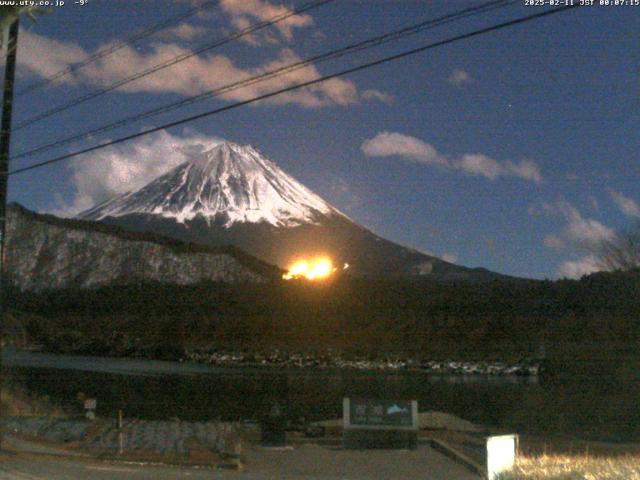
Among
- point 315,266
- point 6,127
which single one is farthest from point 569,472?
point 315,266

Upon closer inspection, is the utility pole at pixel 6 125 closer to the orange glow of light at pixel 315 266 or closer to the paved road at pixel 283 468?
the paved road at pixel 283 468

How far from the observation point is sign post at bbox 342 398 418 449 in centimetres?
1945

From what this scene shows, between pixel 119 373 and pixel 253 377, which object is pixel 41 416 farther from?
pixel 253 377

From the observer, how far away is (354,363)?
254 feet

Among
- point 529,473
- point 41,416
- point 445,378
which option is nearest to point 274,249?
point 445,378

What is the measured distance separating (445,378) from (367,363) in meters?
11.7

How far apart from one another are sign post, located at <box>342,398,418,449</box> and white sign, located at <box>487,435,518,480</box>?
25.6ft

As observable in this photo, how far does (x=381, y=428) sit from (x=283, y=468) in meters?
3.68

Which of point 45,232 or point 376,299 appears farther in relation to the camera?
point 45,232

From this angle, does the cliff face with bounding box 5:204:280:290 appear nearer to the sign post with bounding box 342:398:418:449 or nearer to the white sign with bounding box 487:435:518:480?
the sign post with bounding box 342:398:418:449

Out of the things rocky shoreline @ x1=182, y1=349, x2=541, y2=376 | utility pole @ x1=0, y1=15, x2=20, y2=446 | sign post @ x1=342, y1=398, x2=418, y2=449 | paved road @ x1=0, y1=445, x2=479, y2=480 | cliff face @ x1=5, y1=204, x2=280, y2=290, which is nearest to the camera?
paved road @ x1=0, y1=445, x2=479, y2=480

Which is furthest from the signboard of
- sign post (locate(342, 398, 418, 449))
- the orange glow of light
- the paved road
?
the orange glow of light

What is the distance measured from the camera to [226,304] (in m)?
96.0

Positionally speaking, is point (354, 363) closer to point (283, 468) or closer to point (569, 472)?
point (283, 468)
